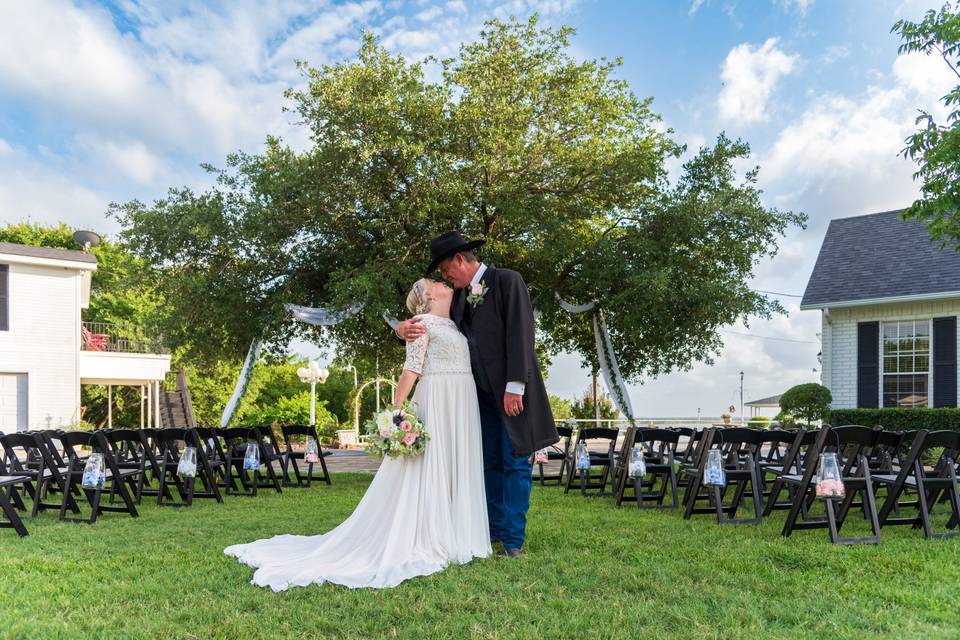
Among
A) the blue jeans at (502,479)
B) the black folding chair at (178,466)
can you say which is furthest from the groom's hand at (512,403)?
the black folding chair at (178,466)

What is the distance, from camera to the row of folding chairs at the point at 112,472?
277 inches

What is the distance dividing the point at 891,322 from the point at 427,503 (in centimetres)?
1404

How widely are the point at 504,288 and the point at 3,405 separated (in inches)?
733

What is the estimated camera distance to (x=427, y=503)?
477cm

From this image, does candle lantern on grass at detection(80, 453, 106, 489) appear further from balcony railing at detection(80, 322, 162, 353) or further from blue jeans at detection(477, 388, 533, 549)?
balcony railing at detection(80, 322, 162, 353)

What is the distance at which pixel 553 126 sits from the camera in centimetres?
1264

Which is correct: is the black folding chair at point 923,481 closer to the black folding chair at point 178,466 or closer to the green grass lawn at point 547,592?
the green grass lawn at point 547,592

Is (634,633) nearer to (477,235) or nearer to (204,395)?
(477,235)

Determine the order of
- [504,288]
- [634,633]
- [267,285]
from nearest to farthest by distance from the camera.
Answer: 1. [634,633]
2. [504,288]
3. [267,285]

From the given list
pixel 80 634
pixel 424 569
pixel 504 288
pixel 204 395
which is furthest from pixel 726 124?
pixel 204 395

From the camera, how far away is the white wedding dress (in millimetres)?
4547

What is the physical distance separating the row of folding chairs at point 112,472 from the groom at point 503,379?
3778 millimetres

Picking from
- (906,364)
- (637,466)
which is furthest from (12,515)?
(906,364)

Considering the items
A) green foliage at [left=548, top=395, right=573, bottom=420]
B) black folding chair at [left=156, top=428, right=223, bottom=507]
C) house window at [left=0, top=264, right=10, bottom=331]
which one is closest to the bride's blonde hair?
black folding chair at [left=156, top=428, right=223, bottom=507]
